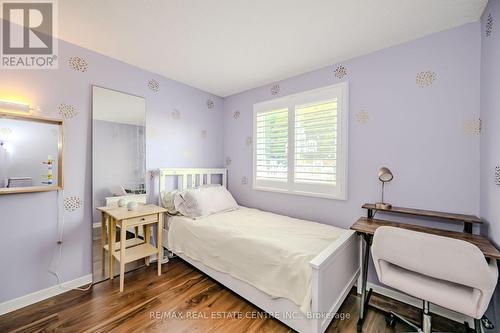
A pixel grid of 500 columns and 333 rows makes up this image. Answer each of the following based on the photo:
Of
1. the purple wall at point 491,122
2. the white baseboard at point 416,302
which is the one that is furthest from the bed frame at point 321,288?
the purple wall at point 491,122

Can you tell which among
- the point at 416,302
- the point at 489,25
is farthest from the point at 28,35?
the point at 416,302

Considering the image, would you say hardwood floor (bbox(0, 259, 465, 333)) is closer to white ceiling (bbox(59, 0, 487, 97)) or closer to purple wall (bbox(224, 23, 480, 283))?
purple wall (bbox(224, 23, 480, 283))

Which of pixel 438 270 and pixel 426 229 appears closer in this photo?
pixel 438 270

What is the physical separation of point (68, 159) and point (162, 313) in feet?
5.51

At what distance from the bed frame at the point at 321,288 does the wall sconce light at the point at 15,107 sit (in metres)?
2.10

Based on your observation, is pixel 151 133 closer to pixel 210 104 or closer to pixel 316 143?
pixel 210 104

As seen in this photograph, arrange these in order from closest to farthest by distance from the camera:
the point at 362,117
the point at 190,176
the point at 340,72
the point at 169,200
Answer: the point at 362,117, the point at 340,72, the point at 169,200, the point at 190,176

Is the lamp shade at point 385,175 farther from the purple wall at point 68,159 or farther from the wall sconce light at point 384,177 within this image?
the purple wall at point 68,159

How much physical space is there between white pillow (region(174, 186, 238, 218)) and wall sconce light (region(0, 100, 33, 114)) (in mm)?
1516

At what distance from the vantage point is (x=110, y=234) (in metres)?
2.07

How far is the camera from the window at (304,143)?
219 centimetres

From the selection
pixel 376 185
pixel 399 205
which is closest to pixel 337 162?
pixel 376 185

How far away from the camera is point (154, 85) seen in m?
2.57

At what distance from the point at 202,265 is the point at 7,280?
5.17 ft
